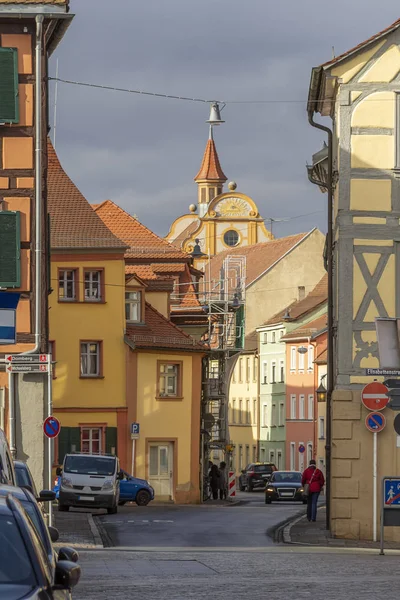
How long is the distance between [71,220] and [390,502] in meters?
31.3

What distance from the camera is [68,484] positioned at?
43.3 m

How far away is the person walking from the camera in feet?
124

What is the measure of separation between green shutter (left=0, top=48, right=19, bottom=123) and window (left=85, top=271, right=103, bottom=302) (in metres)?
22.2

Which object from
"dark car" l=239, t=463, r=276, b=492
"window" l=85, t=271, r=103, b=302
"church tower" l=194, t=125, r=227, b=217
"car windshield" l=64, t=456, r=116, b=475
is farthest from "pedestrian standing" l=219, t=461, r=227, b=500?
"church tower" l=194, t=125, r=227, b=217

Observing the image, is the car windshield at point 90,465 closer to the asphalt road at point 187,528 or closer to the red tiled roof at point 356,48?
the asphalt road at point 187,528

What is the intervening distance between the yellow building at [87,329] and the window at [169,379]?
2265 millimetres

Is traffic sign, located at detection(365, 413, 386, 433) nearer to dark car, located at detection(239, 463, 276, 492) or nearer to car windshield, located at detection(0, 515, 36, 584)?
car windshield, located at detection(0, 515, 36, 584)

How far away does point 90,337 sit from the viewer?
57094mm

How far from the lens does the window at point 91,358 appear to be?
5700 centimetres

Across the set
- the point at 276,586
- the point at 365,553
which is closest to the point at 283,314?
the point at 365,553

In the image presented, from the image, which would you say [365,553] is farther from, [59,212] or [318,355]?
[318,355]

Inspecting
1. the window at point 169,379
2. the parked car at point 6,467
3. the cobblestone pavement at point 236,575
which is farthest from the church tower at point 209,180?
the parked car at point 6,467

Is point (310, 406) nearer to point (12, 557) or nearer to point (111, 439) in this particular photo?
point (111, 439)

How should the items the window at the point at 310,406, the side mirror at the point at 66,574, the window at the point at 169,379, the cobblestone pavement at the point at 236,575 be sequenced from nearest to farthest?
the side mirror at the point at 66,574 → the cobblestone pavement at the point at 236,575 → the window at the point at 169,379 → the window at the point at 310,406
